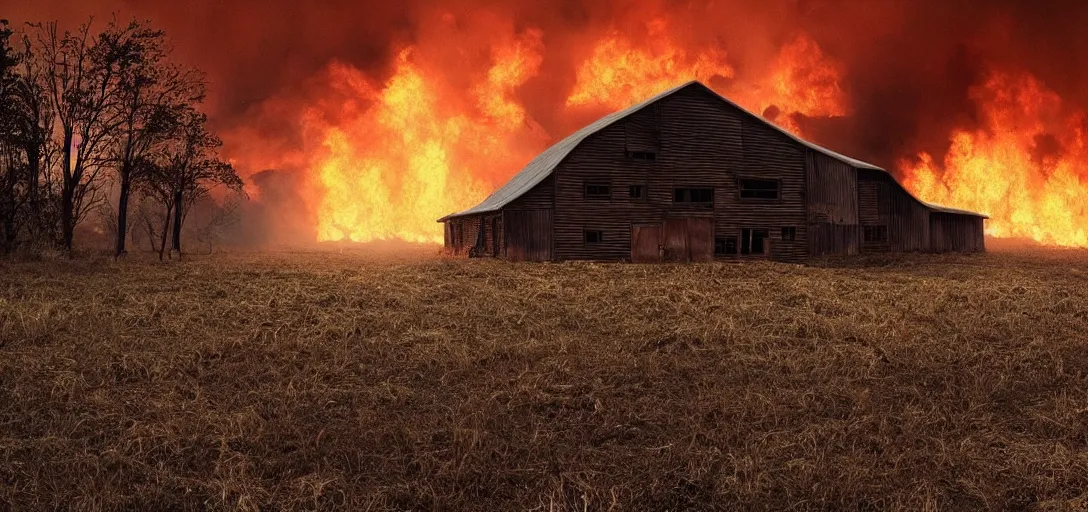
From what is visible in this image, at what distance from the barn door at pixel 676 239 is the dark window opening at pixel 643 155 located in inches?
142

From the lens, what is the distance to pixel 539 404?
10.9 metres

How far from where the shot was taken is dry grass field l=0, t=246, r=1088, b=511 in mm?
8117

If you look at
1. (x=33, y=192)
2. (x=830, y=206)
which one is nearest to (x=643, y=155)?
(x=830, y=206)

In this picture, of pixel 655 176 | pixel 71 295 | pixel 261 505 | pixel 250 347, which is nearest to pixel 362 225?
pixel 655 176

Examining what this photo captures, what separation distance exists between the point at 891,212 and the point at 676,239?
54.1ft

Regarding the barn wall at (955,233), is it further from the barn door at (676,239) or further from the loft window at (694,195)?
the barn door at (676,239)

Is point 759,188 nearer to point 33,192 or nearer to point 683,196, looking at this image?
point 683,196

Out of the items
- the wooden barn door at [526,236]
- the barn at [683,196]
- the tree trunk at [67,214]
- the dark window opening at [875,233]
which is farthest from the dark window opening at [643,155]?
the tree trunk at [67,214]

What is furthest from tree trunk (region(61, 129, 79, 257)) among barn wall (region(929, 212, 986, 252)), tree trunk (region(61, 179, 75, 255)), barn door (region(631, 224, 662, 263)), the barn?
barn wall (region(929, 212, 986, 252))

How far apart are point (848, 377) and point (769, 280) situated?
15.1m

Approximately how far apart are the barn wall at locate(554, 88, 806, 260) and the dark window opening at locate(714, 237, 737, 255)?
420 mm

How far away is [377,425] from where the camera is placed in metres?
10.0

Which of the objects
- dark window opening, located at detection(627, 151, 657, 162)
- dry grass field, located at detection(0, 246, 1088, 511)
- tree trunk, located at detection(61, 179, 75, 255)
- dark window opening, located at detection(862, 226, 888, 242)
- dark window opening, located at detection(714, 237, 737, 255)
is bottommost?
dry grass field, located at detection(0, 246, 1088, 511)

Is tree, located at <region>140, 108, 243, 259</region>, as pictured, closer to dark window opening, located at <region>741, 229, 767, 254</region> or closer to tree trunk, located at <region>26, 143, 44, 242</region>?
tree trunk, located at <region>26, 143, 44, 242</region>
